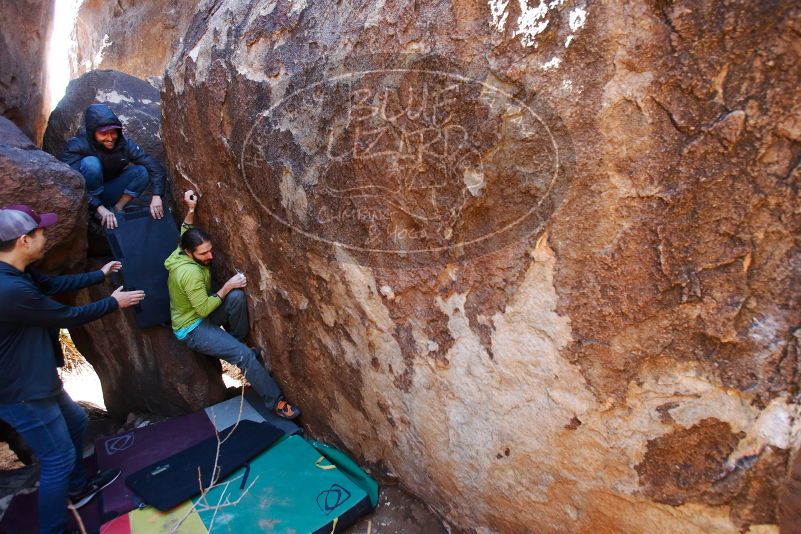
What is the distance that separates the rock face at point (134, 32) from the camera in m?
7.18

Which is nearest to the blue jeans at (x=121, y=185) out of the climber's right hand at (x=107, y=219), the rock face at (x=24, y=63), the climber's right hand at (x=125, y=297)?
the climber's right hand at (x=107, y=219)

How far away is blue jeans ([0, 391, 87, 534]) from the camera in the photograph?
2170mm

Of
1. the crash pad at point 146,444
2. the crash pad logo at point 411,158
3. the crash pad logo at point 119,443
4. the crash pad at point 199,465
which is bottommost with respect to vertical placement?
the crash pad logo at point 119,443

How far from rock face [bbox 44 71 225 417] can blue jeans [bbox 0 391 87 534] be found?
884 mm

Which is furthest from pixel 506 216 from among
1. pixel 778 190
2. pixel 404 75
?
pixel 778 190

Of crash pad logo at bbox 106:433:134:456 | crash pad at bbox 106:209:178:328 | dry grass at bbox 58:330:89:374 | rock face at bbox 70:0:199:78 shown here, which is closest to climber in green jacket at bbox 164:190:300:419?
crash pad at bbox 106:209:178:328

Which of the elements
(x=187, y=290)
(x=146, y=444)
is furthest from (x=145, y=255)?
(x=146, y=444)

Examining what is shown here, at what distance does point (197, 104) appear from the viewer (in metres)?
2.57

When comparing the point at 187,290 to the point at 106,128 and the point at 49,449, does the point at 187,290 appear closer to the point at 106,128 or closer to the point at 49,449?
the point at 49,449

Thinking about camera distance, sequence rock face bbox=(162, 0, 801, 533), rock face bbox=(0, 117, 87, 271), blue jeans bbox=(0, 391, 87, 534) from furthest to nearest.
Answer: rock face bbox=(0, 117, 87, 271) → blue jeans bbox=(0, 391, 87, 534) → rock face bbox=(162, 0, 801, 533)

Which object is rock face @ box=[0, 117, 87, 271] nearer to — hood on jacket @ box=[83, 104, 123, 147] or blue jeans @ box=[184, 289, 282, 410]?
hood on jacket @ box=[83, 104, 123, 147]

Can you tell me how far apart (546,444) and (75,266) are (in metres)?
2.68

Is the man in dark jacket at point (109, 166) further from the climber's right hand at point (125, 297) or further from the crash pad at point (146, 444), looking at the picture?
the crash pad at point (146, 444)

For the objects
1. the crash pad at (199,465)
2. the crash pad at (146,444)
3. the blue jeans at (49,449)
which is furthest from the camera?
the crash pad at (146,444)
